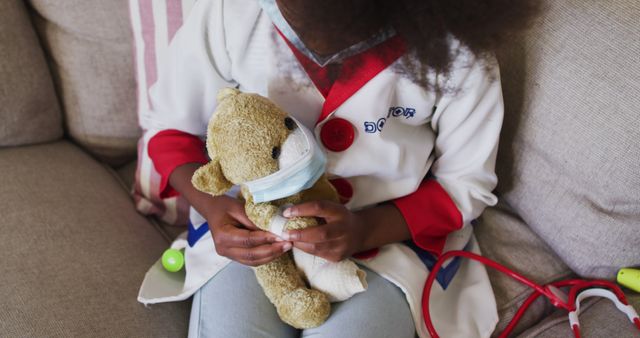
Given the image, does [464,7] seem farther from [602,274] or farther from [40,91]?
[40,91]

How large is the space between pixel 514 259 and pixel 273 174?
1.70 feet

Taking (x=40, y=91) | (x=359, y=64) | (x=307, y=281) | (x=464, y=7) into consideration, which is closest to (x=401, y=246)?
(x=307, y=281)

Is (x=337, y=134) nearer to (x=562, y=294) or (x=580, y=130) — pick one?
(x=580, y=130)

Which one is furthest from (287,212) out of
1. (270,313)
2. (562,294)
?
(562,294)

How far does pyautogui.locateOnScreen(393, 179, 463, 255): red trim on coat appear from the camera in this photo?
2.70ft

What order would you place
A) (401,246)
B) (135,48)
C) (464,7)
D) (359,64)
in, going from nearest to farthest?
(464,7)
(359,64)
(401,246)
(135,48)

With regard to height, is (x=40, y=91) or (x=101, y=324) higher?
(x=40, y=91)

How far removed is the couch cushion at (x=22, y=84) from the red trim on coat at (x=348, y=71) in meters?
0.56

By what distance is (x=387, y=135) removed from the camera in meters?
0.78

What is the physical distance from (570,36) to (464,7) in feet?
1.05

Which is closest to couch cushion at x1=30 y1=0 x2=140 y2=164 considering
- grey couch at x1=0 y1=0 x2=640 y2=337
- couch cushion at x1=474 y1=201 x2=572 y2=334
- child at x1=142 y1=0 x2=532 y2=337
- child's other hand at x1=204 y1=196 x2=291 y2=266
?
grey couch at x1=0 y1=0 x2=640 y2=337

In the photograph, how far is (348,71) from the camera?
0.71 meters

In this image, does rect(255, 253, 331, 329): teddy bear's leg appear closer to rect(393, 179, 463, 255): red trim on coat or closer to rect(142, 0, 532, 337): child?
rect(142, 0, 532, 337): child

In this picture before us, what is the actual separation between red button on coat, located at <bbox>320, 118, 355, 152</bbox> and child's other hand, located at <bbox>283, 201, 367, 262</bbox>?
9 cm
